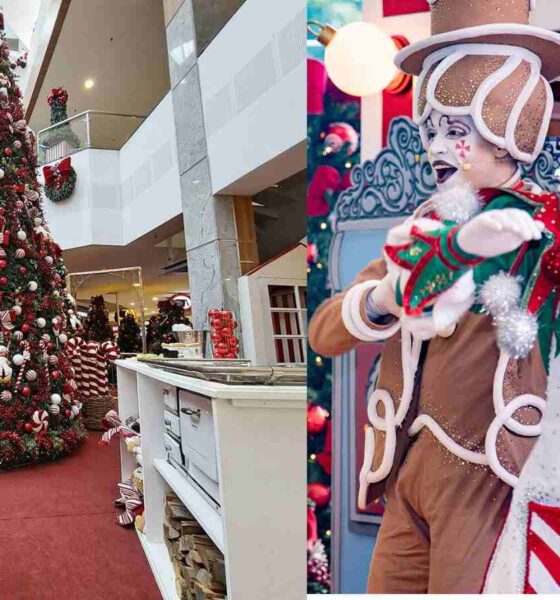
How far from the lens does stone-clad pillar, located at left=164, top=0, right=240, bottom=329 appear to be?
3119mm

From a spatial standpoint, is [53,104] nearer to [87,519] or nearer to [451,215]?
[87,519]

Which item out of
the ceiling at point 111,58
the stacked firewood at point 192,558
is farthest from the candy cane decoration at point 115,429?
the ceiling at point 111,58

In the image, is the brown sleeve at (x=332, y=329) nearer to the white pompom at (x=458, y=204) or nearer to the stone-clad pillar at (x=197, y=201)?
the white pompom at (x=458, y=204)

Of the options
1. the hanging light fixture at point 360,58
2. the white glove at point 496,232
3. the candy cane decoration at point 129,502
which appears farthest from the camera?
the candy cane decoration at point 129,502

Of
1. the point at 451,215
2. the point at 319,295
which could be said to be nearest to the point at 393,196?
the point at 451,215

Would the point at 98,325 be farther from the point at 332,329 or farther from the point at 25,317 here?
the point at 332,329

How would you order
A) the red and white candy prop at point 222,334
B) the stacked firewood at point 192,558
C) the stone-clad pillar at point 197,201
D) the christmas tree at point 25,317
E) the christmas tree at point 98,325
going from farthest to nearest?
the christmas tree at point 98,325
the christmas tree at point 25,317
the stone-clad pillar at point 197,201
the red and white candy prop at point 222,334
the stacked firewood at point 192,558

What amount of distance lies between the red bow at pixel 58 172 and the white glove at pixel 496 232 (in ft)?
24.0

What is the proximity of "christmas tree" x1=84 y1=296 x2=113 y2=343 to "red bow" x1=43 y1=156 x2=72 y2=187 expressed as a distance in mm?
1976

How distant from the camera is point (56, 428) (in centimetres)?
397

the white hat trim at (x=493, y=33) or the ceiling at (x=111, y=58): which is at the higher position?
the ceiling at (x=111, y=58)

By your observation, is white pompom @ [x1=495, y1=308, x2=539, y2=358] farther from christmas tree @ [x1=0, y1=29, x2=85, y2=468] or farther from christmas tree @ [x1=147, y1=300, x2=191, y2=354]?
christmas tree @ [x1=0, y1=29, x2=85, y2=468]

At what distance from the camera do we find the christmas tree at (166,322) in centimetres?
419

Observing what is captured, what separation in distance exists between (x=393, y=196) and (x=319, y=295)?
21cm
